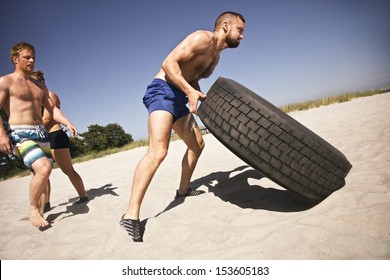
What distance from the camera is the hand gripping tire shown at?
1.78 metres

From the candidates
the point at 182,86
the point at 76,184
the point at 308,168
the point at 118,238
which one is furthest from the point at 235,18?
the point at 76,184

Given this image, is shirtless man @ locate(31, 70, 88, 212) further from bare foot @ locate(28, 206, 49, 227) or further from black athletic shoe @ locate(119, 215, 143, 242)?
black athletic shoe @ locate(119, 215, 143, 242)

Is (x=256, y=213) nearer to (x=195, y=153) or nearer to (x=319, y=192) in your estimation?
(x=319, y=192)

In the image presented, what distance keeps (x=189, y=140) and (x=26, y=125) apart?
1.88m

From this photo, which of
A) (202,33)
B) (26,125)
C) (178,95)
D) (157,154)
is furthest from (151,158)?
(26,125)

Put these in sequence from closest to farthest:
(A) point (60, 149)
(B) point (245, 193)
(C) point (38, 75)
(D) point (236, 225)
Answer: (D) point (236, 225)
(B) point (245, 193)
(A) point (60, 149)
(C) point (38, 75)

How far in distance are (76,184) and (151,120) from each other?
203 centimetres

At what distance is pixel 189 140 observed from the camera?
2.83 metres

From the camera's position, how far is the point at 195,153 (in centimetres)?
289

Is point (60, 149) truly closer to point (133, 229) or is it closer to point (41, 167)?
point (41, 167)

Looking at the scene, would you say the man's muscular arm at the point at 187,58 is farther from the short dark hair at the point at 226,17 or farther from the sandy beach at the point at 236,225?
the sandy beach at the point at 236,225

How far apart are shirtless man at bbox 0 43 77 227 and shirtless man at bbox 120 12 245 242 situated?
1195 mm

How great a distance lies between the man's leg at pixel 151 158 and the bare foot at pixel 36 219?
1227 mm

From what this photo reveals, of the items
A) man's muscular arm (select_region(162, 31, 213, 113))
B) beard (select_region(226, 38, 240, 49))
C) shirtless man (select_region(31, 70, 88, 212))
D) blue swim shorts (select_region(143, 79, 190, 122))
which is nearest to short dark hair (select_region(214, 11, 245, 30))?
beard (select_region(226, 38, 240, 49))
